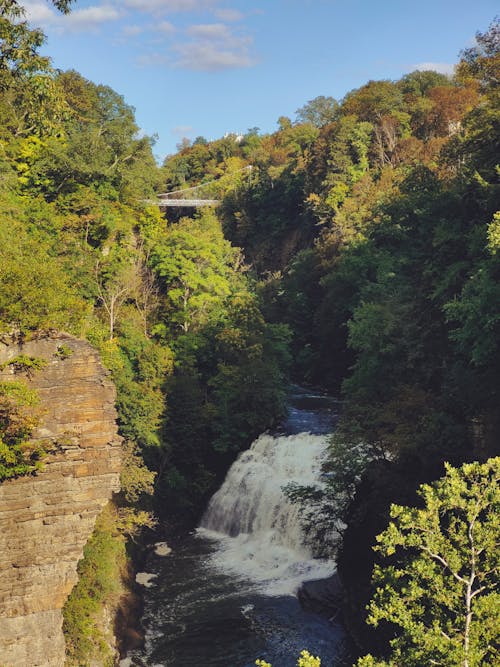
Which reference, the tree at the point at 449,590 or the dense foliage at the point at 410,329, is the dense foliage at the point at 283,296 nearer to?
the dense foliage at the point at 410,329

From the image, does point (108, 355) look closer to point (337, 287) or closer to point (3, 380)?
point (3, 380)

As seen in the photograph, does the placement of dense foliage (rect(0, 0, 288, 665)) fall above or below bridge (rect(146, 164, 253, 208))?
below

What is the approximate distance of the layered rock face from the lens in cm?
919

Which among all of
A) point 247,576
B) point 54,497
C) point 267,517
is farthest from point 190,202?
point 54,497

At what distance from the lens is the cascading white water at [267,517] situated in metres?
22.2

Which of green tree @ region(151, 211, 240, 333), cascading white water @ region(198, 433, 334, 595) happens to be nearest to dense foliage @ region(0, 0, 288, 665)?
green tree @ region(151, 211, 240, 333)

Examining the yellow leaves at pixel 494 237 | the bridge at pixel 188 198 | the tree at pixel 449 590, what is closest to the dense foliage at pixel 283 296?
the yellow leaves at pixel 494 237

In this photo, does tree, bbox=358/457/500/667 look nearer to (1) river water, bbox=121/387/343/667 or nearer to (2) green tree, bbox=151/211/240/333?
(1) river water, bbox=121/387/343/667

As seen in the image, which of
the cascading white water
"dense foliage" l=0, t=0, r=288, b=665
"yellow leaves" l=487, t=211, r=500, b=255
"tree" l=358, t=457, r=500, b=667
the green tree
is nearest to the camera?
"tree" l=358, t=457, r=500, b=667

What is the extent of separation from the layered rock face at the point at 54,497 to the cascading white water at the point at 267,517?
12784 millimetres

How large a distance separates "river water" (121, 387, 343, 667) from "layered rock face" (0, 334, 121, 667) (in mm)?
9484

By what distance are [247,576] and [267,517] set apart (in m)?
3.39

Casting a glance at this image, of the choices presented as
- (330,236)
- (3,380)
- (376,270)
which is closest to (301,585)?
(3,380)

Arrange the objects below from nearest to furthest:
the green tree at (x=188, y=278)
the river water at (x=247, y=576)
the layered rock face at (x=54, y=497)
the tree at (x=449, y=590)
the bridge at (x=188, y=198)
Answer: the tree at (x=449, y=590)
the layered rock face at (x=54, y=497)
the river water at (x=247, y=576)
the green tree at (x=188, y=278)
the bridge at (x=188, y=198)
